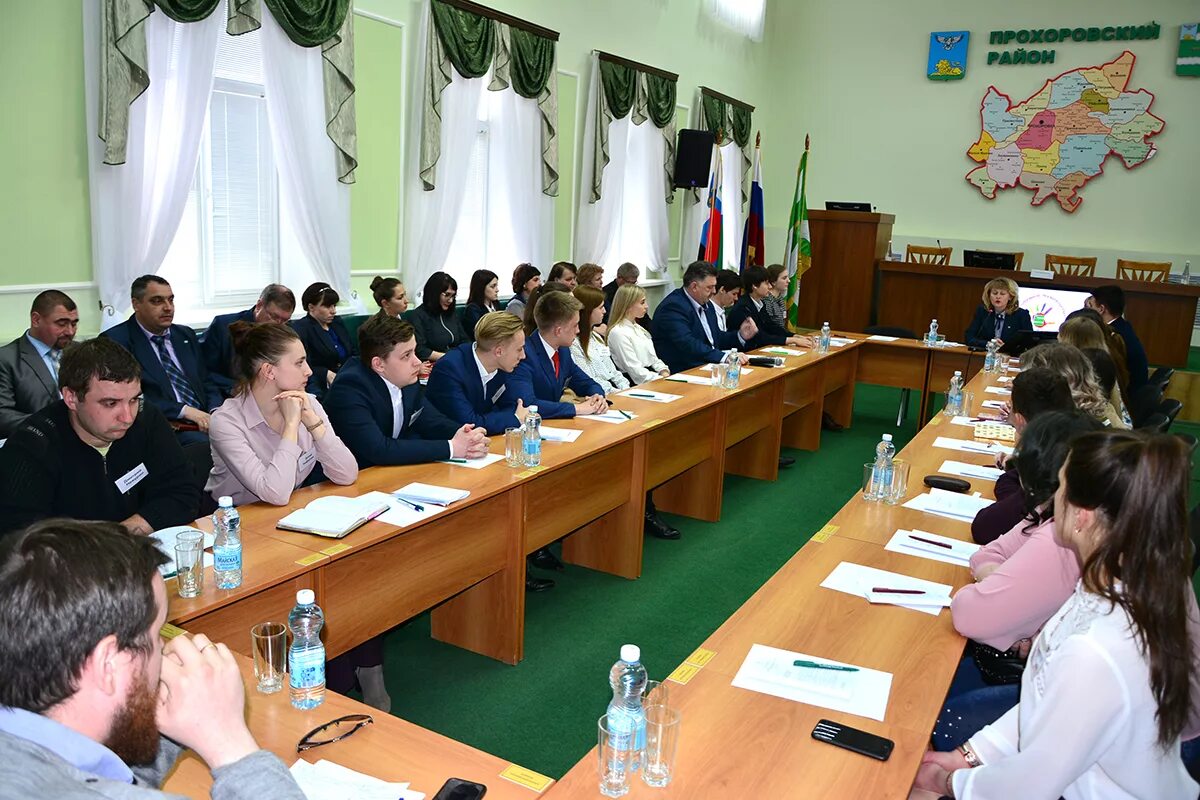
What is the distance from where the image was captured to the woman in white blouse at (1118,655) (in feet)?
4.91

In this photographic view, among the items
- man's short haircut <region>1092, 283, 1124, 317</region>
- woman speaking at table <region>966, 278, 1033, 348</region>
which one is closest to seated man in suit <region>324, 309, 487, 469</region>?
man's short haircut <region>1092, 283, 1124, 317</region>

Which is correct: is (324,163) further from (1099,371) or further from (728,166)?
(728,166)

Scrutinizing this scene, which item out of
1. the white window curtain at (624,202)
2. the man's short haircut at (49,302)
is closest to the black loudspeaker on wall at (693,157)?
the white window curtain at (624,202)

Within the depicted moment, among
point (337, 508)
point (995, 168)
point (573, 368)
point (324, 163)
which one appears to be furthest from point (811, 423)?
point (995, 168)

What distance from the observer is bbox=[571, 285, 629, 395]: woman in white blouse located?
5.40 meters

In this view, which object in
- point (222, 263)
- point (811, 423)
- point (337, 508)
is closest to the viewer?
point (337, 508)

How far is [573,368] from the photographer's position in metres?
4.89

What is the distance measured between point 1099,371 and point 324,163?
4.79 meters

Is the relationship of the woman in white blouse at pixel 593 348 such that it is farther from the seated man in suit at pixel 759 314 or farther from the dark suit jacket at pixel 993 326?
the dark suit jacket at pixel 993 326

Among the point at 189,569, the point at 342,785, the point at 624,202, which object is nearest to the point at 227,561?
the point at 189,569

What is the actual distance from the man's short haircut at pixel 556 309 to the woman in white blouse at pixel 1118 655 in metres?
3.07

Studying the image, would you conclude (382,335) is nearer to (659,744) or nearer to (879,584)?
(879,584)

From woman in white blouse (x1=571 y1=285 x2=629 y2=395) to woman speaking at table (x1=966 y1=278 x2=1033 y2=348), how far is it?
11.1 feet

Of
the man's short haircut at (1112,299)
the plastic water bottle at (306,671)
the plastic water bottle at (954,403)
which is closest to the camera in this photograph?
the plastic water bottle at (306,671)
